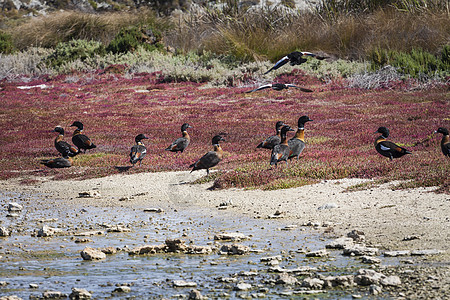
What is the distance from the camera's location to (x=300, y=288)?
6344 mm

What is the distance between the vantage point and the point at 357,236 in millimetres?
8375

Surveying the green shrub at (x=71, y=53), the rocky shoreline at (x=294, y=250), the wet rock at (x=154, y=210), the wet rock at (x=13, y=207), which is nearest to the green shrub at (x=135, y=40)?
the green shrub at (x=71, y=53)

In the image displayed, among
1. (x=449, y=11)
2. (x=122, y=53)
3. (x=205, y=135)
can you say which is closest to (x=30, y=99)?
(x=122, y=53)

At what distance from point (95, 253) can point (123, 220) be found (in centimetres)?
292

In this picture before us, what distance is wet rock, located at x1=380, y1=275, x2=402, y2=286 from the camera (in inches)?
244

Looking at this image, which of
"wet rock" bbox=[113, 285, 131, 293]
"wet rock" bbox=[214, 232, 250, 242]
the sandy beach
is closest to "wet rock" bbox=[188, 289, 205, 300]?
"wet rock" bbox=[113, 285, 131, 293]

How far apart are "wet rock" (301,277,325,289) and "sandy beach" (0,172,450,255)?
5.57 ft

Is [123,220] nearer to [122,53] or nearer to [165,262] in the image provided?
[165,262]

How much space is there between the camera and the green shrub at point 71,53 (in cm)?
4125

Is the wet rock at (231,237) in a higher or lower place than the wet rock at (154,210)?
higher

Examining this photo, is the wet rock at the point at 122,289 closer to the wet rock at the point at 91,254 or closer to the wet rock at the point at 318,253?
the wet rock at the point at 91,254

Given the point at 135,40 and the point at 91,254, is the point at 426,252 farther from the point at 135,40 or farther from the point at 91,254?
the point at 135,40

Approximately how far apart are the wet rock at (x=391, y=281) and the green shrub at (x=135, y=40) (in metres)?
37.9

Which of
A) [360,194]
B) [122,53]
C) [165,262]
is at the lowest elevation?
[122,53]
